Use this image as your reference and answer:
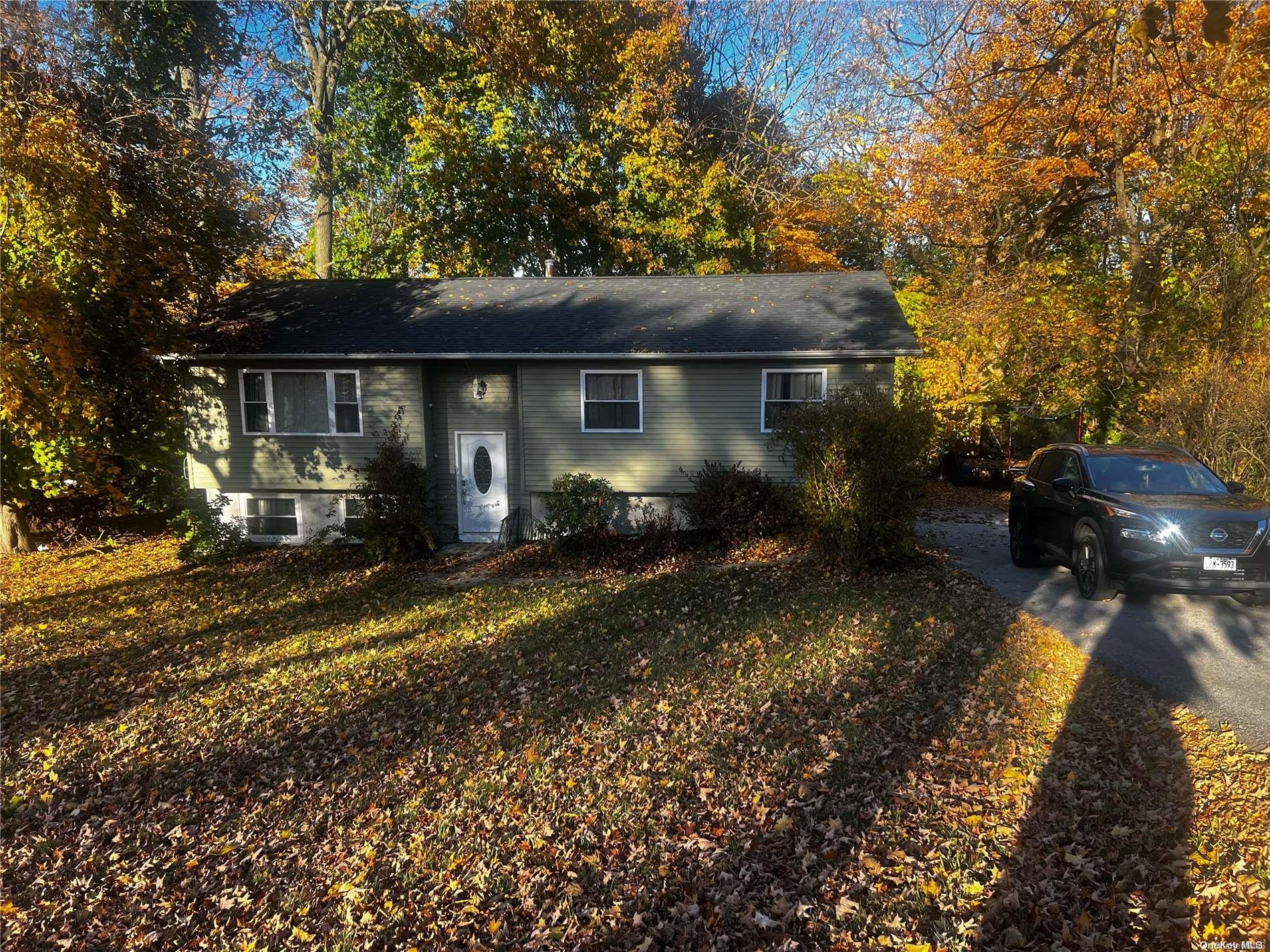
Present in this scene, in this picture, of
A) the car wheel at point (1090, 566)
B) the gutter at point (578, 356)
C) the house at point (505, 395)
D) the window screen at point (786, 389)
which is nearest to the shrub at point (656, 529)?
the house at point (505, 395)

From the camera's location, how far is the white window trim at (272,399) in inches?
532

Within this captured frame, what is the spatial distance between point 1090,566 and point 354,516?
12.2 meters

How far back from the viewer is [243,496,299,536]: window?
46.3 feet

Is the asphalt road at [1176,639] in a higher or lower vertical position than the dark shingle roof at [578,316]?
lower

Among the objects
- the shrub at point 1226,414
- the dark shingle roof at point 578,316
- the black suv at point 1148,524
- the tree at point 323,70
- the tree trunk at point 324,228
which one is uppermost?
the tree at point 323,70

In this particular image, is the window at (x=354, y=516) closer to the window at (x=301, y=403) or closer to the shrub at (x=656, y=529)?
the window at (x=301, y=403)

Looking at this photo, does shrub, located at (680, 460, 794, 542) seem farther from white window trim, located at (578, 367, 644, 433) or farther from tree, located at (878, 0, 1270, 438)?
tree, located at (878, 0, 1270, 438)

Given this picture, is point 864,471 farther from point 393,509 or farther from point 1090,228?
point 1090,228

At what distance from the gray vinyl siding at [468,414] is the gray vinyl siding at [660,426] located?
0.40 m

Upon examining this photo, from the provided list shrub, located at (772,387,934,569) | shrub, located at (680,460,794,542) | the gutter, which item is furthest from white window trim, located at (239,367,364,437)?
shrub, located at (772,387,934,569)

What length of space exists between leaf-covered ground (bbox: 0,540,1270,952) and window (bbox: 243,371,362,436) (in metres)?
6.23

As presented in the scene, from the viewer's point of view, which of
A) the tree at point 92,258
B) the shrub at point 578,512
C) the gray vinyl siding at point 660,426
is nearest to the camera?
the tree at point 92,258

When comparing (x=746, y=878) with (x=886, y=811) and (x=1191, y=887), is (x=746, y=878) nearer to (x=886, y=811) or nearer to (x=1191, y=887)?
(x=886, y=811)

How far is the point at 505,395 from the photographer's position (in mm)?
13758
